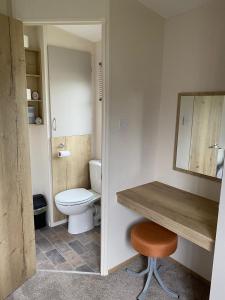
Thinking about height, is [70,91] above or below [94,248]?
above

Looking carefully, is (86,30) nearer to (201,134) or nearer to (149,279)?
(201,134)

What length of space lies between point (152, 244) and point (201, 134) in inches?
39.5

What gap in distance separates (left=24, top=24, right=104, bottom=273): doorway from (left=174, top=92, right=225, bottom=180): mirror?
983 mm

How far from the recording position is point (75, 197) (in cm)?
279

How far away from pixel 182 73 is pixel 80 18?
3.20ft

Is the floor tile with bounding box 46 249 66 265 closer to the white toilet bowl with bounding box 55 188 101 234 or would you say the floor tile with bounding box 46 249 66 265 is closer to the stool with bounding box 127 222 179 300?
the white toilet bowl with bounding box 55 188 101 234

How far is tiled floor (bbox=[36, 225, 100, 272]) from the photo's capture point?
2355 millimetres

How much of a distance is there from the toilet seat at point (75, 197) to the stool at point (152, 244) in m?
0.82

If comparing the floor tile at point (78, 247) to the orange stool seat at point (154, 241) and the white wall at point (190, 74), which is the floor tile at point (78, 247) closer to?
the orange stool seat at point (154, 241)

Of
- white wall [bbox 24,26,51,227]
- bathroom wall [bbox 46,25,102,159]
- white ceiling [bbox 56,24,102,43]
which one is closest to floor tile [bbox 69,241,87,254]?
white wall [bbox 24,26,51,227]

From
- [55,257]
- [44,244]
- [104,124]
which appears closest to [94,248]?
[55,257]

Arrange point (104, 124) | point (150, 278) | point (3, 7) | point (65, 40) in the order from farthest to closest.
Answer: point (65, 40)
point (150, 278)
point (104, 124)
point (3, 7)

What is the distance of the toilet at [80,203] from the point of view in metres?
2.70

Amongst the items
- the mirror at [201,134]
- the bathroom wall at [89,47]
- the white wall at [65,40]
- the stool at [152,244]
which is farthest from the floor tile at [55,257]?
the white wall at [65,40]
